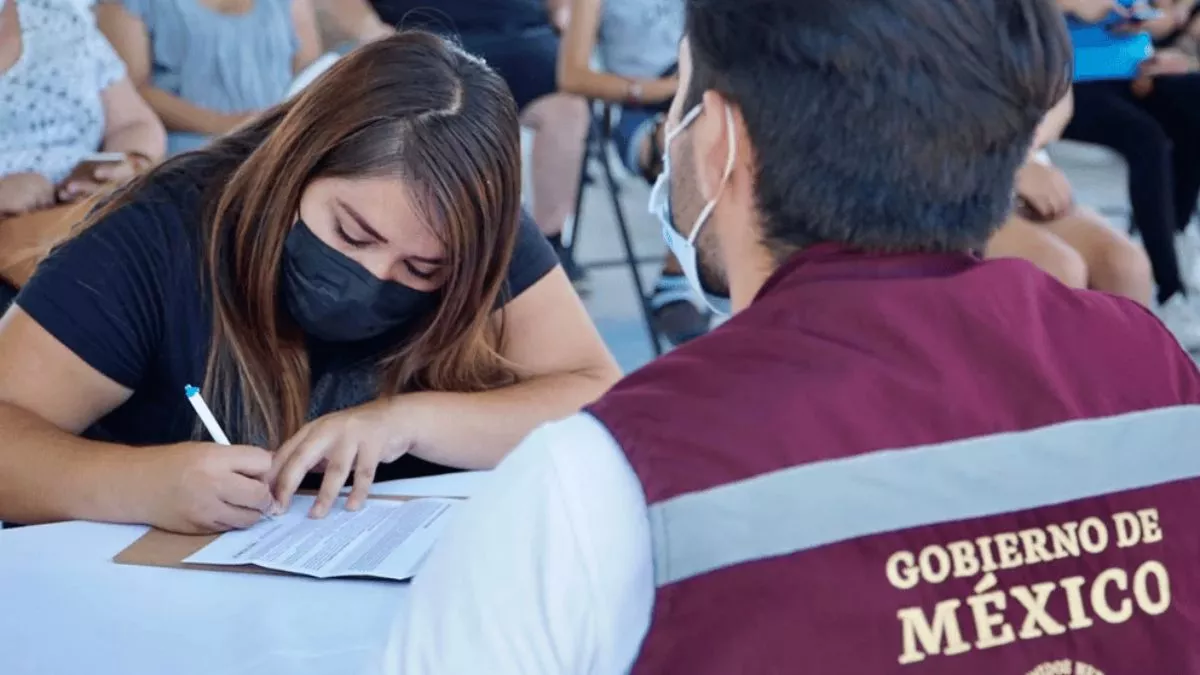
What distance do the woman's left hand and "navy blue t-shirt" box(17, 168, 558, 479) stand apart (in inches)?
4.7

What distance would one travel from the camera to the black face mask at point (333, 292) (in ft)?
4.21

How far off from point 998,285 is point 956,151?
0.08 metres

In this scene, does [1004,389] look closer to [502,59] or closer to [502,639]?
[502,639]

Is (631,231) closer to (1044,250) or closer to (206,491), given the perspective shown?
(1044,250)

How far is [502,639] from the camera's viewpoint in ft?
2.06

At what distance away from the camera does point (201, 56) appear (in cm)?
281

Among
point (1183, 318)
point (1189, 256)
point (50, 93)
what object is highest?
point (50, 93)

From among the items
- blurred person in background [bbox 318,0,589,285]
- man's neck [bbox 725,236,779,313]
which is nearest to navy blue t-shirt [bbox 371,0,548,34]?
blurred person in background [bbox 318,0,589,285]

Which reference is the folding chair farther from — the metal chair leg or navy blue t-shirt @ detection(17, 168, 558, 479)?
navy blue t-shirt @ detection(17, 168, 558, 479)

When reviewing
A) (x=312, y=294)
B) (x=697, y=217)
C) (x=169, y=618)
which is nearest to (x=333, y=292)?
(x=312, y=294)

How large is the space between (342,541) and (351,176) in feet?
1.31

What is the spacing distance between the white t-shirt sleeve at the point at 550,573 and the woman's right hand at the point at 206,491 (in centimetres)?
48

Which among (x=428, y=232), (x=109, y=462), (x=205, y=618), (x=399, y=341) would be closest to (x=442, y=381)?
(x=399, y=341)

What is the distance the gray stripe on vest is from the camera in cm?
62
